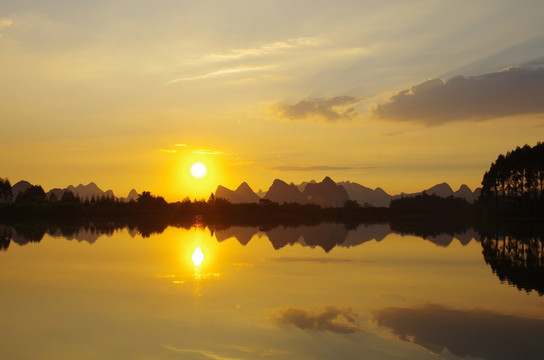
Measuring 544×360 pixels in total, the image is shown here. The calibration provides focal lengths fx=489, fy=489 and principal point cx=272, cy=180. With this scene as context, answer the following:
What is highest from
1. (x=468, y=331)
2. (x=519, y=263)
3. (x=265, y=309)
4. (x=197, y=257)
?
(x=197, y=257)

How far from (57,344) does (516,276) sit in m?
16.5

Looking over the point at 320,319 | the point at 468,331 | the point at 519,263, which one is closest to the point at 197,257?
the point at 320,319

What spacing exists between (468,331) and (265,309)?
5.05 meters

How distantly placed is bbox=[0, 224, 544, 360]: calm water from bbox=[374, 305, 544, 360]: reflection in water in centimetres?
3

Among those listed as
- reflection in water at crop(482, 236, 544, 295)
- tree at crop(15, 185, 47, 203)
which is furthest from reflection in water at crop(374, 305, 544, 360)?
tree at crop(15, 185, 47, 203)

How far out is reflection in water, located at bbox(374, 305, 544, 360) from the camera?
31.5 ft

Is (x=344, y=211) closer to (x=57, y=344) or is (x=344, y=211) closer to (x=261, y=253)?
(x=261, y=253)

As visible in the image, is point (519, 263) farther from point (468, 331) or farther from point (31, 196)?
point (31, 196)

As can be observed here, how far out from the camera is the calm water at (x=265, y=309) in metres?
9.73

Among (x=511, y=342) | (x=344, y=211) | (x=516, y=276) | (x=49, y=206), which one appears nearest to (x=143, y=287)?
(x=511, y=342)

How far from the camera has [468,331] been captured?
10.9m

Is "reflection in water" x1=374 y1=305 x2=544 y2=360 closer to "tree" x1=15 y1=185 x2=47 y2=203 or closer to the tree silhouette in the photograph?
the tree silhouette

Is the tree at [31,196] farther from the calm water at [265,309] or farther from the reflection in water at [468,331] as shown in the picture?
the reflection in water at [468,331]

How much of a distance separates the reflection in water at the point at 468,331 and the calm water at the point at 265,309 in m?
0.03
